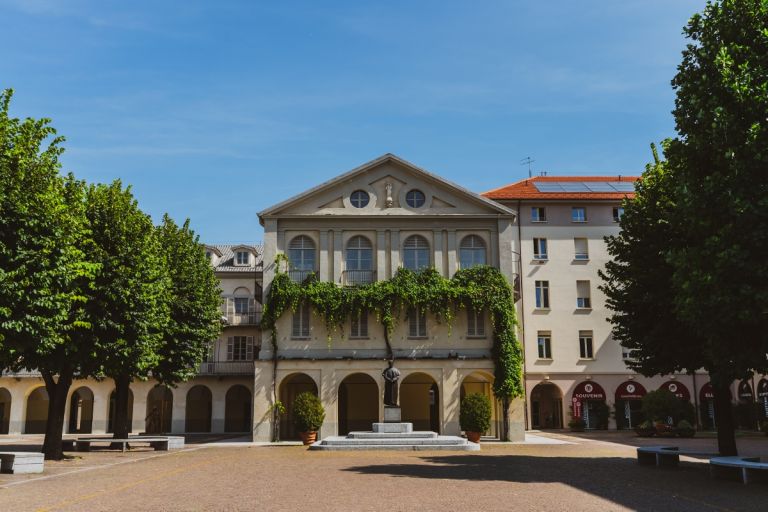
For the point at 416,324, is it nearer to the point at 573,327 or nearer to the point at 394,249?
the point at 394,249

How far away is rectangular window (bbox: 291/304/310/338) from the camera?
38.8 m

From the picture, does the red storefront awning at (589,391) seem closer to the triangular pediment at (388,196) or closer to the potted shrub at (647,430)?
the potted shrub at (647,430)

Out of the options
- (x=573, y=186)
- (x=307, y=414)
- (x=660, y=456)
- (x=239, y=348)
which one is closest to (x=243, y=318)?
(x=239, y=348)

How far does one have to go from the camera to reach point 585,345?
50.5m

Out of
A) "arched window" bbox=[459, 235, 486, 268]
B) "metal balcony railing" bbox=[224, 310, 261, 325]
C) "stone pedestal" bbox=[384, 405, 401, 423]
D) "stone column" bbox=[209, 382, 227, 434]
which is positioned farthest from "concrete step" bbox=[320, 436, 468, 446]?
"metal balcony railing" bbox=[224, 310, 261, 325]

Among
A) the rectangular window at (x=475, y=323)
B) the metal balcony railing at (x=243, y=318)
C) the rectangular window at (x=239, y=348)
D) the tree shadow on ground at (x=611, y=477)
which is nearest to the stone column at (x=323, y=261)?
the rectangular window at (x=475, y=323)

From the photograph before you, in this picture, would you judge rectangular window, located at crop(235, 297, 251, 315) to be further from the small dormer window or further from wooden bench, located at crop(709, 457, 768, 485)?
wooden bench, located at crop(709, 457, 768, 485)

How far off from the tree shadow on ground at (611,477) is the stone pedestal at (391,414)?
6.29 m

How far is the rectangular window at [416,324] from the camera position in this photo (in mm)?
38812

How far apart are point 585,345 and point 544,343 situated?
2.82m

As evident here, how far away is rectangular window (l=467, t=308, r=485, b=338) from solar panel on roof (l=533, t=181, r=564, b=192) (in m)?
17.7

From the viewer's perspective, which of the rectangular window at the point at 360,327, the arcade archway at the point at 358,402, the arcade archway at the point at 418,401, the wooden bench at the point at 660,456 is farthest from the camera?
the arcade archway at the point at 418,401

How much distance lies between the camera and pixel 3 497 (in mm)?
15734

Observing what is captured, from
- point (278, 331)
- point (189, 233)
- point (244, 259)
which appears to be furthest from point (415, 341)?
point (244, 259)
